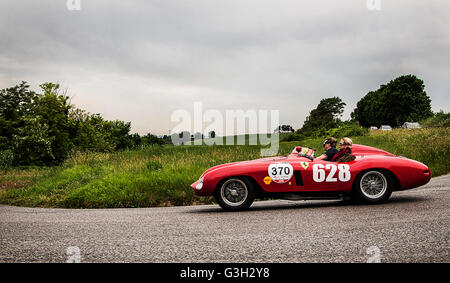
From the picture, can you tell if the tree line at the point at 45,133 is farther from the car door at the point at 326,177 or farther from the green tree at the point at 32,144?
the car door at the point at 326,177

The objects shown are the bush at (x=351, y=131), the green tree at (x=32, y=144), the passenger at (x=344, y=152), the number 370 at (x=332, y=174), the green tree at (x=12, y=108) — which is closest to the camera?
the number 370 at (x=332, y=174)

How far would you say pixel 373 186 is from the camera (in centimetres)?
700

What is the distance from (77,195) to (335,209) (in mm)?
7514

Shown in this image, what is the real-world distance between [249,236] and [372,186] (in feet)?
11.4

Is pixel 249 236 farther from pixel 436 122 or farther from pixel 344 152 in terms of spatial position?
pixel 436 122

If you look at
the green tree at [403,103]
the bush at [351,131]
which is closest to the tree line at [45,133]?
the bush at [351,131]

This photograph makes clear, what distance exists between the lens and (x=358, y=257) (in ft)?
11.5

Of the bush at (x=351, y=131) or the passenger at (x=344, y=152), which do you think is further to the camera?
the bush at (x=351, y=131)

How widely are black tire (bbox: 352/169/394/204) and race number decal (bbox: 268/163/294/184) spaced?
1.25 meters

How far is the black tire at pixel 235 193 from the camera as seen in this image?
6.99m

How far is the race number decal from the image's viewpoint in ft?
22.7

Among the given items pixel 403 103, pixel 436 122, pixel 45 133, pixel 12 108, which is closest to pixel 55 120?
pixel 45 133

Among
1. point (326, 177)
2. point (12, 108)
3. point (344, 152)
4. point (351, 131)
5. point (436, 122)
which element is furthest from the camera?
point (12, 108)
